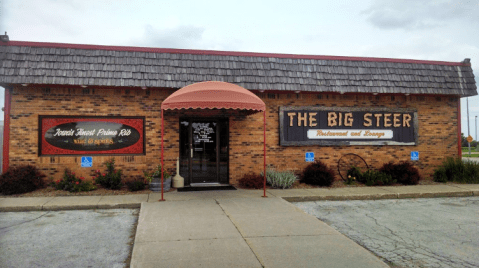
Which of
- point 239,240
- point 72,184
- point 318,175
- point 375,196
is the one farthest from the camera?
point 318,175

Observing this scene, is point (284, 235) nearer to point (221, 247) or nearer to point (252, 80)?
point (221, 247)

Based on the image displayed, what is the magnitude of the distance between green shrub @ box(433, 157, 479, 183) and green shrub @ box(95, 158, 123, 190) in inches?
415

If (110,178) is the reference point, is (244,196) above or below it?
below

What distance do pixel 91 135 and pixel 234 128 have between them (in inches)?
172

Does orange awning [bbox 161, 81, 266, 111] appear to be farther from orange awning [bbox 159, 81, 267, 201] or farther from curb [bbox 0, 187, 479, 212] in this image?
curb [bbox 0, 187, 479, 212]

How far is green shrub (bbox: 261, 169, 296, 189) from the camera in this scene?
10641mm

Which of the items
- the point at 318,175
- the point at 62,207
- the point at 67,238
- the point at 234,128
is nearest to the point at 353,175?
the point at 318,175

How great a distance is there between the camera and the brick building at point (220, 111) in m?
10.1

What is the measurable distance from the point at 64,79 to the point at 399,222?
360 inches

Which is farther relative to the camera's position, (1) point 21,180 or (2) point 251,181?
(2) point 251,181

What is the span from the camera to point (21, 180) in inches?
369

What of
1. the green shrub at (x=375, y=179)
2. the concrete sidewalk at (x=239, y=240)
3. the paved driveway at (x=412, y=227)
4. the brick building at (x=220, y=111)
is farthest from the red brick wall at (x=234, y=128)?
the concrete sidewalk at (x=239, y=240)

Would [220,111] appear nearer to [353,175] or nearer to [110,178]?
[110,178]

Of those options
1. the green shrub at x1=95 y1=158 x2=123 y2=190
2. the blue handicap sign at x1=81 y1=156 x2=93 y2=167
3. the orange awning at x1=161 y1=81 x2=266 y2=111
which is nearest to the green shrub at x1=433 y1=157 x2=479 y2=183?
the orange awning at x1=161 y1=81 x2=266 y2=111
